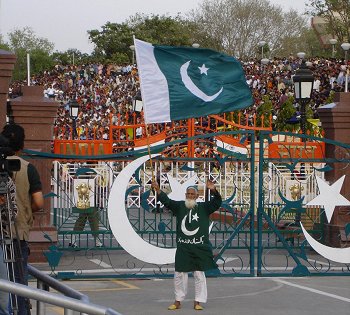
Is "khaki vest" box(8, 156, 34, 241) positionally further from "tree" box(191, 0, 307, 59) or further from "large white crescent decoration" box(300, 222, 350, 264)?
"tree" box(191, 0, 307, 59)

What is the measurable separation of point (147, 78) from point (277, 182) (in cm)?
388

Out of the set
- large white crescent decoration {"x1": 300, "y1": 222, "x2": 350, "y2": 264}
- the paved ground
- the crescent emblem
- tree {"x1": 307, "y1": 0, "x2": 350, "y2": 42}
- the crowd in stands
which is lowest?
the paved ground

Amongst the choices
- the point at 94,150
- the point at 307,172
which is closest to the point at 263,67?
the point at 94,150

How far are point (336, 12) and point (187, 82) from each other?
6183 cm

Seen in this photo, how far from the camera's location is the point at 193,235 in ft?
38.3

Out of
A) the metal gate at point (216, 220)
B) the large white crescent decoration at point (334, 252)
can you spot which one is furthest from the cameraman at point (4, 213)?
the large white crescent decoration at point (334, 252)

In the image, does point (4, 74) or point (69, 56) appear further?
point (69, 56)

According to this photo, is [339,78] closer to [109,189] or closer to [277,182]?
[277,182]

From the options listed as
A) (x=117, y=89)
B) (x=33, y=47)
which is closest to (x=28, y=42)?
(x=33, y=47)

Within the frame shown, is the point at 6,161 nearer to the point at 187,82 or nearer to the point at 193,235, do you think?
the point at 193,235

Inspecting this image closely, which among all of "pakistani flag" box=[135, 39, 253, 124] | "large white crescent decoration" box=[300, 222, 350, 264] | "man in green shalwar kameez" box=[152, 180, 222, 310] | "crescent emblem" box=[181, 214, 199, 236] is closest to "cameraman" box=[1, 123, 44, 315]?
"man in green shalwar kameez" box=[152, 180, 222, 310]

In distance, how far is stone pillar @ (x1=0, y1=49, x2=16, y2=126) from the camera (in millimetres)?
14219

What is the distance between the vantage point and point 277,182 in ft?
54.2

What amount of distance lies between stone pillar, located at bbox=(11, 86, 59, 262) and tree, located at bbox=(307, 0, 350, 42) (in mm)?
55952
